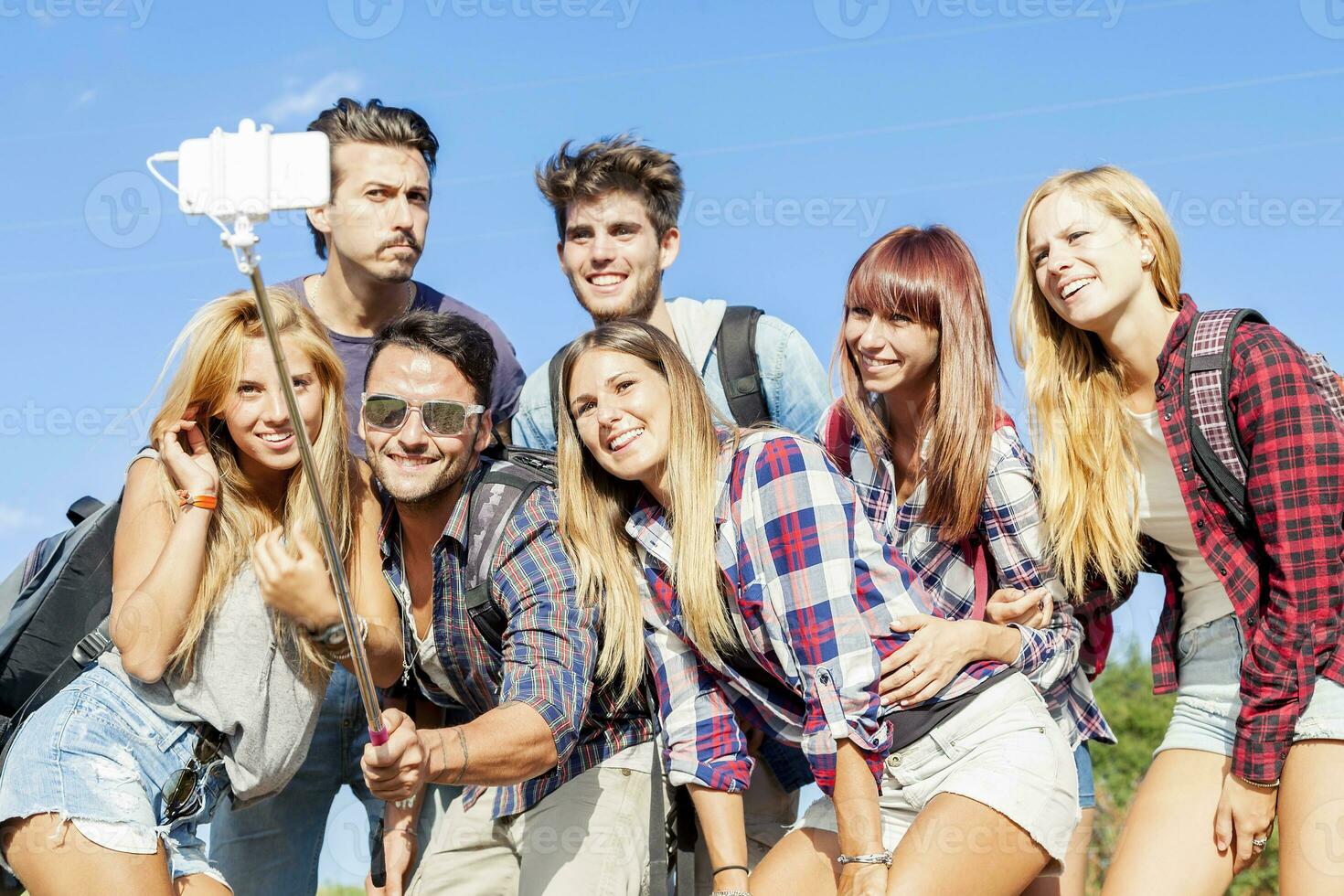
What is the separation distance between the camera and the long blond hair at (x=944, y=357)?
470 centimetres

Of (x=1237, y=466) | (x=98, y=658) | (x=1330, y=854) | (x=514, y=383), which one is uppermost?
(x=514, y=383)

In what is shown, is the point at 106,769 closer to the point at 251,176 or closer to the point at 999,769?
the point at 251,176

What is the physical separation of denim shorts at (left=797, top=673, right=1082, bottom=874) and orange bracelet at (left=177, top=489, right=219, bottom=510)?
2434mm

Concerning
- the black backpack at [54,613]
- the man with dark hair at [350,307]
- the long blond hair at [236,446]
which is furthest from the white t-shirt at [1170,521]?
the black backpack at [54,613]

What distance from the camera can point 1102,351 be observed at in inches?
195

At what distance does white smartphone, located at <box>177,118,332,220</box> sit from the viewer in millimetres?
2832

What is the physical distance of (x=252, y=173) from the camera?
9.30ft

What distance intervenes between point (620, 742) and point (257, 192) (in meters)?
2.84

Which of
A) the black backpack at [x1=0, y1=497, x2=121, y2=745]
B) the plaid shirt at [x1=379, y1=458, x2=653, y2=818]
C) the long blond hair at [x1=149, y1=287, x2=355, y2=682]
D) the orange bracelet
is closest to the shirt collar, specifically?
the plaid shirt at [x1=379, y1=458, x2=653, y2=818]

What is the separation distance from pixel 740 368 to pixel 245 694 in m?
2.46

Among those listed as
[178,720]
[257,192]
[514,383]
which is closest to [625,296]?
[514,383]

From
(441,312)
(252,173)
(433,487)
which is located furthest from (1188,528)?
(252,173)

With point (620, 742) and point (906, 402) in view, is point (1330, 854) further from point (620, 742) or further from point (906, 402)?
point (620, 742)

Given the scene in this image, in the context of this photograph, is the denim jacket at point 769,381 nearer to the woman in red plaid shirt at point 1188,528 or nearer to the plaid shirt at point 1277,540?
the woman in red plaid shirt at point 1188,528
